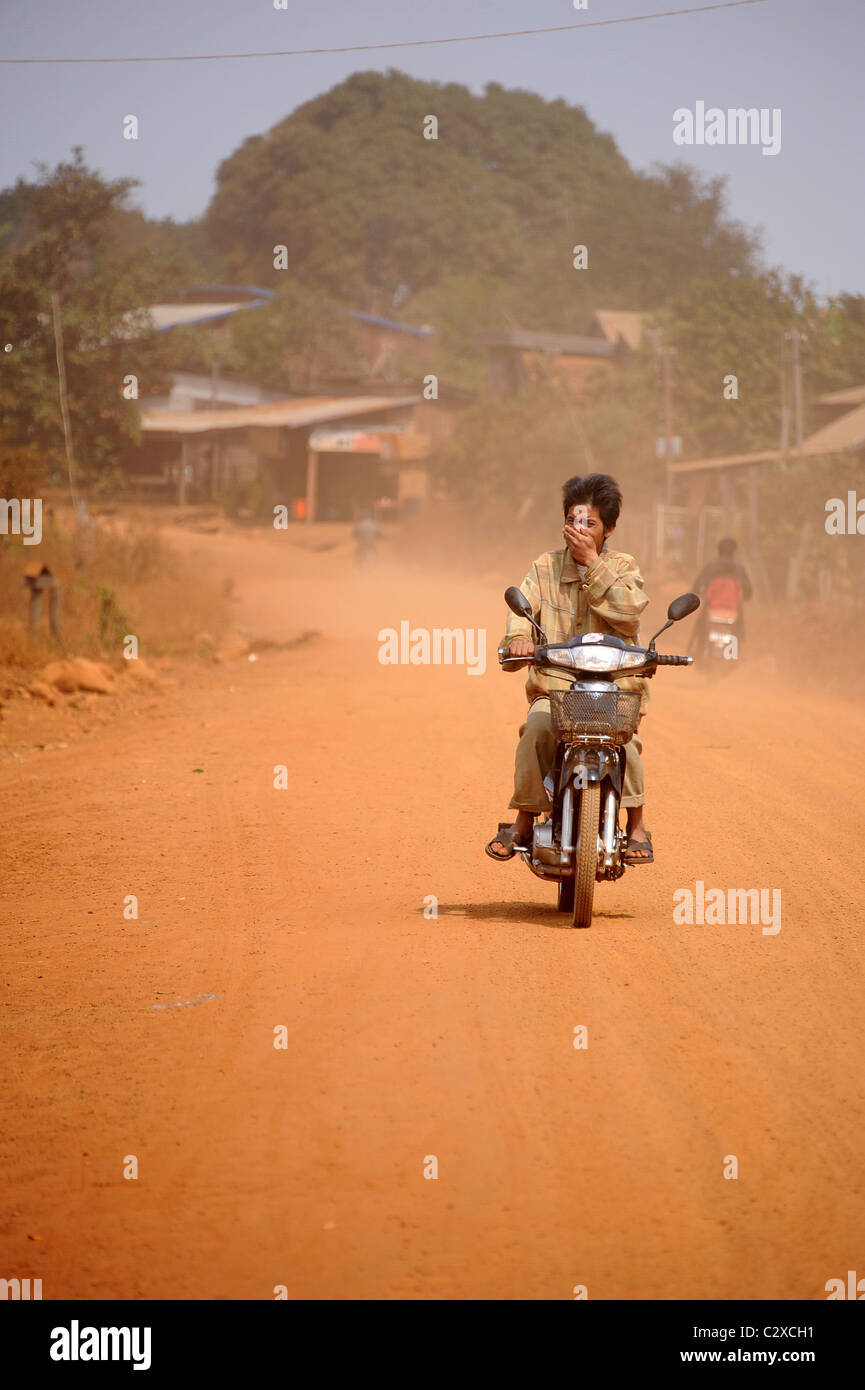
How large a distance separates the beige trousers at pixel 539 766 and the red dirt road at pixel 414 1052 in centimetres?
58

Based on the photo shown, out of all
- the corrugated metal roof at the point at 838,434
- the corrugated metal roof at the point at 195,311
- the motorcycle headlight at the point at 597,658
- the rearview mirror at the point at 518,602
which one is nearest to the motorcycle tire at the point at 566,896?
the motorcycle headlight at the point at 597,658

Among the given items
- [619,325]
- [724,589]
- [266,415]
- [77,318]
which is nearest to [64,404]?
[77,318]

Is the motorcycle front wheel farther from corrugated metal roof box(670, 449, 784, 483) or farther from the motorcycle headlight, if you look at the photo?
corrugated metal roof box(670, 449, 784, 483)

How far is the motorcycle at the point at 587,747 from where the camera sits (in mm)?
5805

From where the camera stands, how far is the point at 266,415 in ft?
162

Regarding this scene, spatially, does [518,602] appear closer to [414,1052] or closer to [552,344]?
[414,1052]

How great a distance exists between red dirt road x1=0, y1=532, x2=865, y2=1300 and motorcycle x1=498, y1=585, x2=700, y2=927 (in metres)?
0.34

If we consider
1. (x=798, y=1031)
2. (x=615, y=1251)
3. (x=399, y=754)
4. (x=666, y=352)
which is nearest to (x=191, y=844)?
(x=399, y=754)

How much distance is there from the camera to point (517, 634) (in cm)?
604

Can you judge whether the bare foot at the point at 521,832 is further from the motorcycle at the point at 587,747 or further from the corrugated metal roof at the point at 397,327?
the corrugated metal roof at the point at 397,327

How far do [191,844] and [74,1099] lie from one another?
3875mm

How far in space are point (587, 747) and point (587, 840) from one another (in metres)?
0.38

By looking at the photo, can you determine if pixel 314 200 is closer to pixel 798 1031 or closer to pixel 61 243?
pixel 61 243

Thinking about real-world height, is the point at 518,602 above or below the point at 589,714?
above
